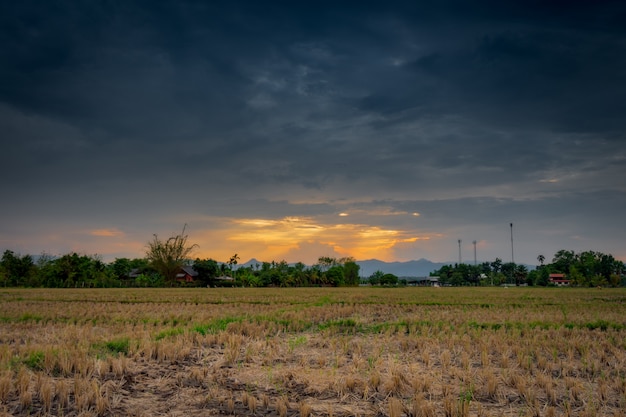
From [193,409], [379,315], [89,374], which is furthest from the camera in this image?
[379,315]

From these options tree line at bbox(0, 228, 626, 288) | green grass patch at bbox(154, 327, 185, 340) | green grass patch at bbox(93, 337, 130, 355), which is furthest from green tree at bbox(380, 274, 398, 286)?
green grass patch at bbox(93, 337, 130, 355)

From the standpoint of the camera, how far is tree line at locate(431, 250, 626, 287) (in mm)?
104125

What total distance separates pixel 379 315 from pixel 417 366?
12129mm

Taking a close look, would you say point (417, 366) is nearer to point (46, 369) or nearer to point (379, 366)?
point (379, 366)

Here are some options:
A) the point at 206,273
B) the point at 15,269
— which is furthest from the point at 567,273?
the point at 15,269

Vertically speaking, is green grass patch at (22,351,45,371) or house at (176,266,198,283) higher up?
house at (176,266,198,283)

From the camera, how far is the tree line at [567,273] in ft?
342

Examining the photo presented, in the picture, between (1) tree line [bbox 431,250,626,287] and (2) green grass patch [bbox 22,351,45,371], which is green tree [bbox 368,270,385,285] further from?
(2) green grass patch [bbox 22,351,45,371]

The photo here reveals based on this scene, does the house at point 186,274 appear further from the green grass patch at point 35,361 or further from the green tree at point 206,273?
the green grass patch at point 35,361

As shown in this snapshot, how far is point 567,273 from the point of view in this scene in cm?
13150

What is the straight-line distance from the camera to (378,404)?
22.8 ft

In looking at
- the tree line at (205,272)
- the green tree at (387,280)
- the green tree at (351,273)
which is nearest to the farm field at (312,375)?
the tree line at (205,272)

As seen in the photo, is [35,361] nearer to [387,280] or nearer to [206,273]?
[206,273]

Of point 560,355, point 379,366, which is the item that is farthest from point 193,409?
point 560,355
